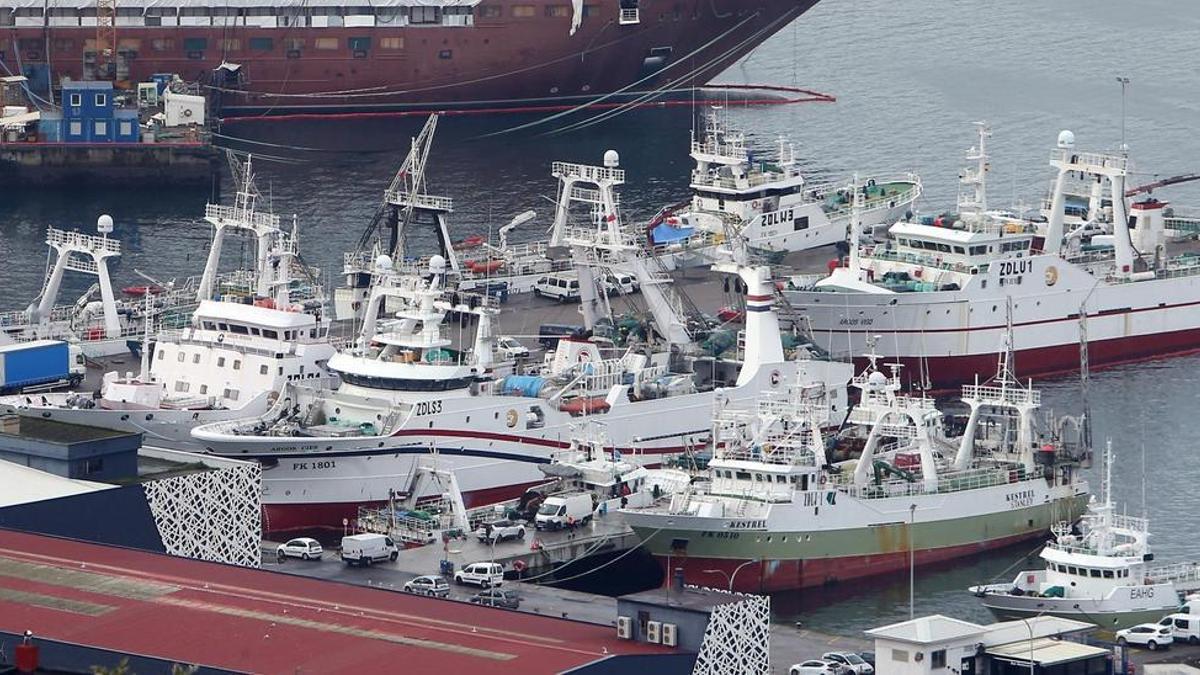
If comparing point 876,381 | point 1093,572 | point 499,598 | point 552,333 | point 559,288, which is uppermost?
point 559,288

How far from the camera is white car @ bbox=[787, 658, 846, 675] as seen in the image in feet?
205

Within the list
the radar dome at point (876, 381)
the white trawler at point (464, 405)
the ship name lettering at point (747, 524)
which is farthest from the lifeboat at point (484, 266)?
the ship name lettering at point (747, 524)

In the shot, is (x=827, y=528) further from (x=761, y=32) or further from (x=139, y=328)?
(x=761, y=32)

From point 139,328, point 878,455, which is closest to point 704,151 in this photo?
point 139,328

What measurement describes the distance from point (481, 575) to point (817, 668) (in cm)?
1037

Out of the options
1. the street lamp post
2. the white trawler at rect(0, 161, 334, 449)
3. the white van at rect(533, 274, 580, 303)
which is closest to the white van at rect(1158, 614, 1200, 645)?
the street lamp post

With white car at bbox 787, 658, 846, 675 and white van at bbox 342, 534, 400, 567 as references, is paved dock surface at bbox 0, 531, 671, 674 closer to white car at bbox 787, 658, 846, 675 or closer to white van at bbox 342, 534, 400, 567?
white car at bbox 787, 658, 846, 675

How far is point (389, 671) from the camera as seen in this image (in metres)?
54.9

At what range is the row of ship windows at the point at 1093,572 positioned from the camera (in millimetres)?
70000

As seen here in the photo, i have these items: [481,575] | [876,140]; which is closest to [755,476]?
[481,575]

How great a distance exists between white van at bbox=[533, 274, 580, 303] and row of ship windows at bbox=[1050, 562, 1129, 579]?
1166 inches

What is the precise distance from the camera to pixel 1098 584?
230 ft

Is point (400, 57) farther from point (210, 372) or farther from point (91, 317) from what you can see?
point (210, 372)

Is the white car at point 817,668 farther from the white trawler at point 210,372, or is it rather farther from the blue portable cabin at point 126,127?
the blue portable cabin at point 126,127
